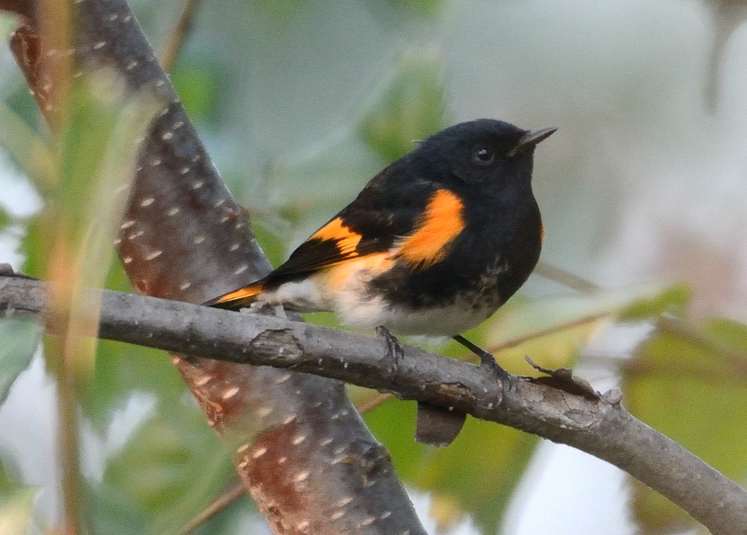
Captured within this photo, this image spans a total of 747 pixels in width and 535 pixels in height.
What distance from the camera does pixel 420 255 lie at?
57.1 inches

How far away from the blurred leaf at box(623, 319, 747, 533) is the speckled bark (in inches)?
9.4

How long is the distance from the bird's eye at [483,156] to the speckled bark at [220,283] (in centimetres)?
49

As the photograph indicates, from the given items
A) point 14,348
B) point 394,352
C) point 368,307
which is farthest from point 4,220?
point 368,307

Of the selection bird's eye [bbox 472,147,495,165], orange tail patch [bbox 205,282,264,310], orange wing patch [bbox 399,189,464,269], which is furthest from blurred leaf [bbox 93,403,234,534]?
bird's eye [bbox 472,147,495,165]

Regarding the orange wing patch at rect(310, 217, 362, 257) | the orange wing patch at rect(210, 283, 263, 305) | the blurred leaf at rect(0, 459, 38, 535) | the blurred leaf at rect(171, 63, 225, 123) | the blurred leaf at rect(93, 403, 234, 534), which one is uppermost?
the blurred leaf at rect(0, 459, 38, 535)

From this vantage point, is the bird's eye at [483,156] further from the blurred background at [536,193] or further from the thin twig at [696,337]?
the thin twig at [696,337]

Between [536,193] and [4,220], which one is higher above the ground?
[4,220]

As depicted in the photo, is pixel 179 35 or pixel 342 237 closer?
pixel 179 35

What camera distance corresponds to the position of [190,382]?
45.3 inches

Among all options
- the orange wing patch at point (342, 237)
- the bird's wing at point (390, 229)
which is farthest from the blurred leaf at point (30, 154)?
the orange wing patch at point (342, 237)

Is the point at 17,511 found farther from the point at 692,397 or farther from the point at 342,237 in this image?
the point at 342,237

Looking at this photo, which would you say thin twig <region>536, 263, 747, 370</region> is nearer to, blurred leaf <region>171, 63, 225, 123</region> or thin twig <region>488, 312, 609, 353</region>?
thin twig <region>488, 312, 609, 353</region>

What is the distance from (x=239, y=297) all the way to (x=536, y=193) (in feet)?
3.45

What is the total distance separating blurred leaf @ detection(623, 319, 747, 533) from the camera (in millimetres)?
936
